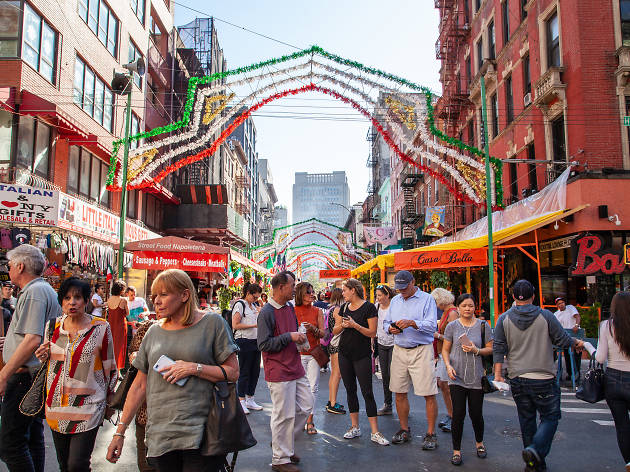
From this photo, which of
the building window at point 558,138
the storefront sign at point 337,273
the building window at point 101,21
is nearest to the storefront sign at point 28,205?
the building window at point 101,21

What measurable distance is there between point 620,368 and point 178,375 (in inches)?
158

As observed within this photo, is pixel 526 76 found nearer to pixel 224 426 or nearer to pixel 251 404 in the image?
pixel 251 404

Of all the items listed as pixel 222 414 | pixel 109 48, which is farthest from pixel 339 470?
pixel 109 48

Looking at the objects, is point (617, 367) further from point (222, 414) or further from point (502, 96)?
point (502, 96)

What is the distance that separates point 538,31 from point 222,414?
19.0 metres

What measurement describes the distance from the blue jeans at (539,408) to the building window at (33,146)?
47.8 ft

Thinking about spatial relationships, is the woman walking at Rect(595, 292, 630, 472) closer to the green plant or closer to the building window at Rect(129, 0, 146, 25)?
the green plant

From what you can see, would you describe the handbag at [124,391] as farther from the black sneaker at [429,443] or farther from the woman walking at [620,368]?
the woman walking at [620,368]

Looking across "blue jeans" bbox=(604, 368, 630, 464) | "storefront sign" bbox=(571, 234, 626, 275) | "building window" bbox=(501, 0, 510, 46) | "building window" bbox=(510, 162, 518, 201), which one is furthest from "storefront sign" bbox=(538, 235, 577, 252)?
"blue jeans" bbox=(604, 368, 630, 464)

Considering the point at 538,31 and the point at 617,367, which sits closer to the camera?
the point at 617,367

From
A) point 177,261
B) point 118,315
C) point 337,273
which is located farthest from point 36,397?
point 337,273

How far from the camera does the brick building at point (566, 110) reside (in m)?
Result: 15.2

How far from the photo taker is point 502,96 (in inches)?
866

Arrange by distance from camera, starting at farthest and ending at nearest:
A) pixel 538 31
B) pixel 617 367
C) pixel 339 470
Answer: pixel 538 31
pixel 339 470
pixel 617 367
